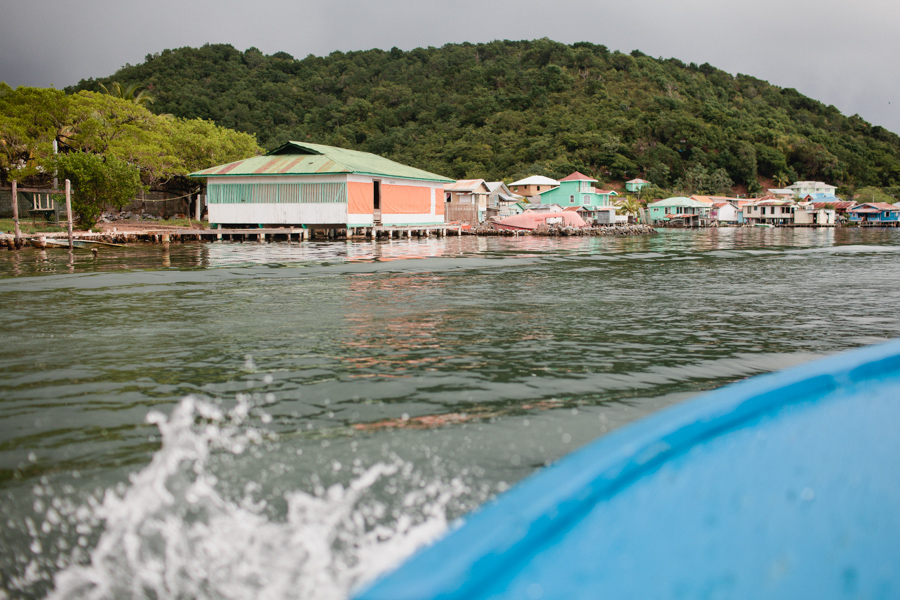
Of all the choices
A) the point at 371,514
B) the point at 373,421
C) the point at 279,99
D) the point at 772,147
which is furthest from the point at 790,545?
the point at 772,147

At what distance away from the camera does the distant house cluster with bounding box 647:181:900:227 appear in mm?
75750

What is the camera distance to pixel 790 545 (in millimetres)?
1949

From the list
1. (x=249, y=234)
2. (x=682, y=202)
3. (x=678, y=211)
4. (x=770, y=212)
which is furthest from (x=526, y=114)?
(x=249, y=234)

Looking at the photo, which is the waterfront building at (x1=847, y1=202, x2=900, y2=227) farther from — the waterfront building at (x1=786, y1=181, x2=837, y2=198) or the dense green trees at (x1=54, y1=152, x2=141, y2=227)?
the dense green trees at (x1=54, y1=152, x2=141, y2=227)

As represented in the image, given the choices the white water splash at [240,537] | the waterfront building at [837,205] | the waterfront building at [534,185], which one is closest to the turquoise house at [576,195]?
the waterfront building at [534,185]

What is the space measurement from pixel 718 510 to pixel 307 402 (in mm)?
4671

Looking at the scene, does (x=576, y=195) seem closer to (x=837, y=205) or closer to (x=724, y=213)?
(x=724, y=213)

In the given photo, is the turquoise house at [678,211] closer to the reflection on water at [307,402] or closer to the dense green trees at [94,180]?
the dense green trees at [94,180]

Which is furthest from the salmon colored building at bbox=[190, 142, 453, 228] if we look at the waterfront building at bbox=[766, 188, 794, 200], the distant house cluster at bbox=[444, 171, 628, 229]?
the waterfront building at bbox=[766, 188, 794, 200]

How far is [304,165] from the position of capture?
109 ft

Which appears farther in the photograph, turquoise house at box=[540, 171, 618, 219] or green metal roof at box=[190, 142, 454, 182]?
turquoise house at box=[540, 171, 618, 219]

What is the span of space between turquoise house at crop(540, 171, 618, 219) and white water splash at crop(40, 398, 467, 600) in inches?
2542

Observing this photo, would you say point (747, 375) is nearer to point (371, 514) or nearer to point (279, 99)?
point (371, 514)

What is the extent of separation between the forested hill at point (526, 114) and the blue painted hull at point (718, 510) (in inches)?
2910
